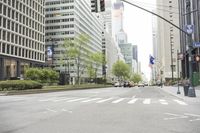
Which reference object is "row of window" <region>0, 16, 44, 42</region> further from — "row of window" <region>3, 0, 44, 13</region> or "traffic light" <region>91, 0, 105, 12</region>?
"traffic light" <region>91, 0, 105, 12</region>

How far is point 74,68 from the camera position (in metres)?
124

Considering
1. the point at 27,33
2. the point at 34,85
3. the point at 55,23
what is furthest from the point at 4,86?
the point at 55,23

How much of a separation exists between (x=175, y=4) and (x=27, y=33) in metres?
73.5

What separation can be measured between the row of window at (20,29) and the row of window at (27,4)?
4962 mm

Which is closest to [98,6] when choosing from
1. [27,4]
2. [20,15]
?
[20,15]

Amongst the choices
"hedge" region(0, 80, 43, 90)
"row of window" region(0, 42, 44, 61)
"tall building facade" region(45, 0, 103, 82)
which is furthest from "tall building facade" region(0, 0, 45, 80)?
"hedge" region(0, 80, 43, 90)

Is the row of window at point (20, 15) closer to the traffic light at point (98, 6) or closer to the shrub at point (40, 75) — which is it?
the shrub at point (40, 75)

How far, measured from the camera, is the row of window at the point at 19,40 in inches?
2992

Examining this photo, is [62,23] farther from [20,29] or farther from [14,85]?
[14,85]

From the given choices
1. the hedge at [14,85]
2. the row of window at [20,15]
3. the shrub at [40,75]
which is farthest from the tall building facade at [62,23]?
the hedge at [14,85]

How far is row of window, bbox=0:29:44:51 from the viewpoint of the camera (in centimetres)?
7600

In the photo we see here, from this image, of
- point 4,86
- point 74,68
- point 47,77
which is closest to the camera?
point 4,86

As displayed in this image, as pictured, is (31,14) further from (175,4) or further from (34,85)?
(175,4)

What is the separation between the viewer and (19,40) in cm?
8400
